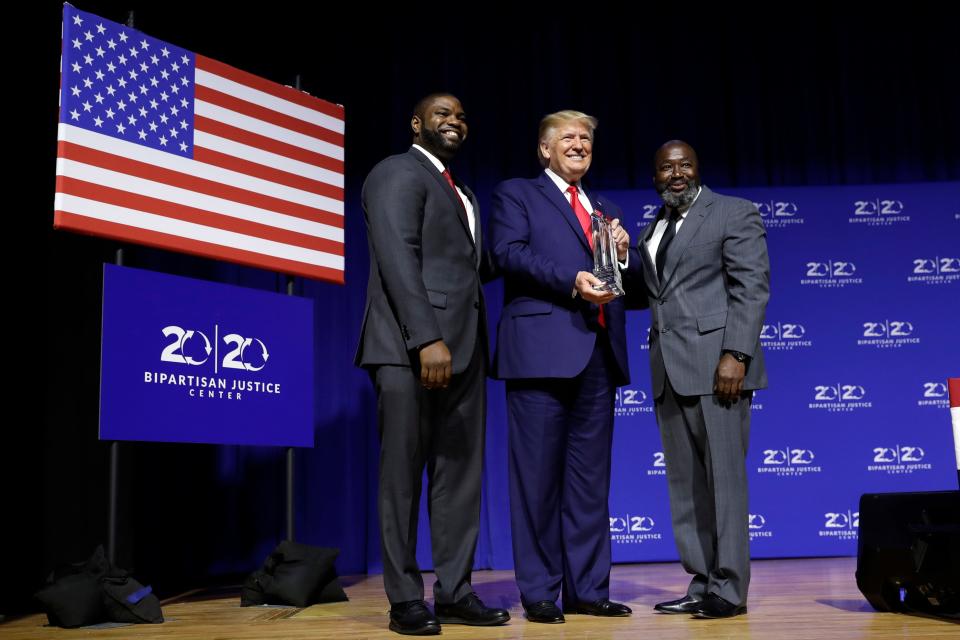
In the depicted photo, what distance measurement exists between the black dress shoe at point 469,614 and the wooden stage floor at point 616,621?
0.15 ft

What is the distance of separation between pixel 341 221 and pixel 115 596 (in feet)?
6.48

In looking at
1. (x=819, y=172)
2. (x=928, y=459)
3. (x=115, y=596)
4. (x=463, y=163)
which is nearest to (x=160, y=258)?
(x=463, y=163)

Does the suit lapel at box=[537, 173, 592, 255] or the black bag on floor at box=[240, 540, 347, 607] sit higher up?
the suit lapel at box=[537, 173, 592, 255]

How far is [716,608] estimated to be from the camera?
2.80m

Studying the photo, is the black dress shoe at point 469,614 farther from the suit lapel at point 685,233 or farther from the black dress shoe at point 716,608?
the suit lapel at point 685,233

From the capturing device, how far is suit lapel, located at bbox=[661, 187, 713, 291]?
3088 millimetres

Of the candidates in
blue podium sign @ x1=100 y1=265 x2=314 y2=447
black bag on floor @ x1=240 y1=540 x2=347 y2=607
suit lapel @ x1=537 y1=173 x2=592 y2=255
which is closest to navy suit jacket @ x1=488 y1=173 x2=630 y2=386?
suit lapel @ x1=537 y1=173 x2=592 y2=255

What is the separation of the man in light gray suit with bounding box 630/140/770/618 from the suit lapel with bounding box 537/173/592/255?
244 mm

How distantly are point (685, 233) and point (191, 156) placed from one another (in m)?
2.02

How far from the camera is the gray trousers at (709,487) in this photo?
2857 millimetres

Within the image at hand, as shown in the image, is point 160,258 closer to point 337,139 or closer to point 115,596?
point 337,139

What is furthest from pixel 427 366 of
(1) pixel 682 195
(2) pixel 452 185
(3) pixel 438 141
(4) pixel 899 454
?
(4) pixel 899 454

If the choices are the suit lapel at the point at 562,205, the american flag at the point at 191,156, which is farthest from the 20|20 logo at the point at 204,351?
the suit lapel at the point at 562,205

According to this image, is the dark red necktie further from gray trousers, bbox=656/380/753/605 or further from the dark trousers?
gray trousers, bbox=656/380/753/605
